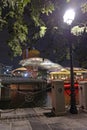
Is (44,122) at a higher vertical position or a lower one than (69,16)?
lower

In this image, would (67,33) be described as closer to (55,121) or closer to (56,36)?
(56,36)

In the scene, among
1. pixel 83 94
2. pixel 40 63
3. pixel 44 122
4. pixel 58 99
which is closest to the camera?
pixel 44 122

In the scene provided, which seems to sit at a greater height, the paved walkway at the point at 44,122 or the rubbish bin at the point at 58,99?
the rubbish bin at the point at 58,99

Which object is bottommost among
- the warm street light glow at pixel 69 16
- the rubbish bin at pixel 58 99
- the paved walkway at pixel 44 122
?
the paved walkway at pixel 44 122

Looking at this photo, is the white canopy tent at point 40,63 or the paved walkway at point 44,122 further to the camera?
the white canopy tent at point 40,63

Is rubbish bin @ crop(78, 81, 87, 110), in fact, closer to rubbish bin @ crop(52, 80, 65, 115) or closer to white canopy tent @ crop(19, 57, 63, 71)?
rubbish bin @ crop(52, 80, 65, 115)

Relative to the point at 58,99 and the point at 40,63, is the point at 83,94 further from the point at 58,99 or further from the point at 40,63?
the point at 40,63

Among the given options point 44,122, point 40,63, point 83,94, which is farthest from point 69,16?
point 40,63

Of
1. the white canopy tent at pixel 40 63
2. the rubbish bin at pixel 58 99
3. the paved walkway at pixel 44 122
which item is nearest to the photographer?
the paved walkway at pixel 44 122

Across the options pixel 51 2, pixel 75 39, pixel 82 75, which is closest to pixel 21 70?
pixel 82 75

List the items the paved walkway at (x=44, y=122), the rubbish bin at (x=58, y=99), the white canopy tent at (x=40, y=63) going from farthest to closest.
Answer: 1. the white canopy tent at (x=40, y=63)
2. the rubbish bin at (x=58, y=99)
3. the paved walkway at (x=44, y=122)

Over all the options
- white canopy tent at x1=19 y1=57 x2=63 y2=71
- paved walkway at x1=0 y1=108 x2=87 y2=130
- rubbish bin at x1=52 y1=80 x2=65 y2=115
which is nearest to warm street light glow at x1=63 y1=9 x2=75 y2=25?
rubbish bin at x1=52 y1=80 x2=65 y2=115

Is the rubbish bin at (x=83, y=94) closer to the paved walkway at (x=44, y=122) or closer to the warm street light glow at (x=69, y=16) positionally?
the paved walkway at (x=44, y=122)

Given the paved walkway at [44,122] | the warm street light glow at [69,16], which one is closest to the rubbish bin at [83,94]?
the paved walkway at [44,122]
